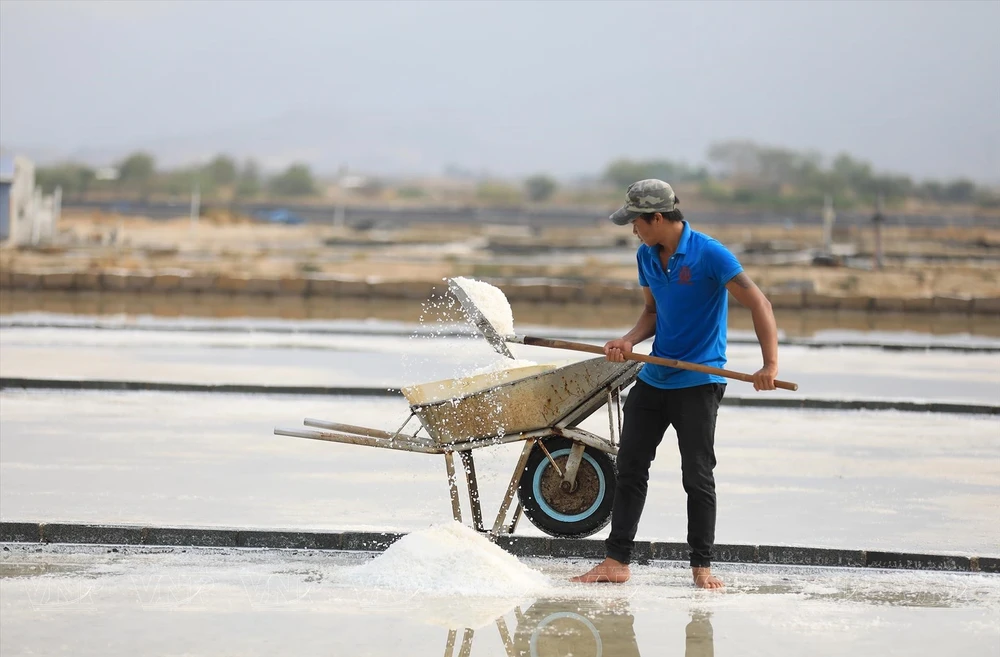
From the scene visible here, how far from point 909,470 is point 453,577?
4.90m

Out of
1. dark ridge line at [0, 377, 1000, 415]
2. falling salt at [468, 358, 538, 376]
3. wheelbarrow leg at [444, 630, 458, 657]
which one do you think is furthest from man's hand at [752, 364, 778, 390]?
dark ridge line at [0, 377, 1000, 415]

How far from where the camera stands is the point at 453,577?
6.00 meters

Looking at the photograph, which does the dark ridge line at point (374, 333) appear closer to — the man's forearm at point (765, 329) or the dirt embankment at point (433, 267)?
the dirt embankment at point (433, 267)

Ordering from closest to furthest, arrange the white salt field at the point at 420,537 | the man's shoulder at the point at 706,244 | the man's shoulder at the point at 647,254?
the white salt field at the point at 420,537 → the man's shoulder at the point at 706,244 → the man's shoulder at the point at 647,254

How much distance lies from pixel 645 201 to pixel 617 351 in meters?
0.62

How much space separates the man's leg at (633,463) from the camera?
20.6 ft

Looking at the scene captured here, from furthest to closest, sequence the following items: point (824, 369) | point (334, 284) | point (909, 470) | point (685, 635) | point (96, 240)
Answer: point (96, 240)
point (334, 284)
point (824, 369)
point (909, 470)
point (685, 635)

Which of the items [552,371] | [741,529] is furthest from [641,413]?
[741,529]

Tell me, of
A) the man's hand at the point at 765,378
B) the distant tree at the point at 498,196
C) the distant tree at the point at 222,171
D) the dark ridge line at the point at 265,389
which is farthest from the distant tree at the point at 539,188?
the man's hand at the point at 765,378

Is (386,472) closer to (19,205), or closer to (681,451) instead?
(681,451)

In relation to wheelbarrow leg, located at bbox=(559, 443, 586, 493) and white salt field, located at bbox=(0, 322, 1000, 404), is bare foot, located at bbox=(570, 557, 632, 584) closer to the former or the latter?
wheelbarrow leg, located at bbox=(559, 443, 586, 493)

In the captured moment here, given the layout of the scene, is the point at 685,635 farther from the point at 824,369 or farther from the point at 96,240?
the point at 96,240

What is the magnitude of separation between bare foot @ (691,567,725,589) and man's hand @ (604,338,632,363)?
932mm

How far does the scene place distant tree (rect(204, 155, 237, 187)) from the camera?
188 m
